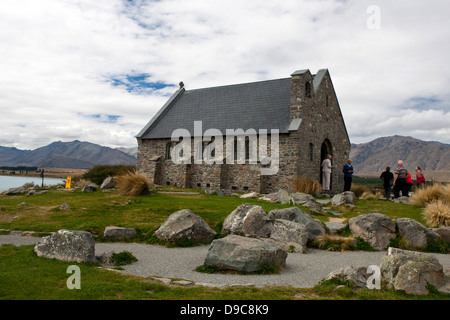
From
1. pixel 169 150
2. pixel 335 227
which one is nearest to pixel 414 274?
pixel 335 227

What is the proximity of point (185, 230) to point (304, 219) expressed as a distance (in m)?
3.88

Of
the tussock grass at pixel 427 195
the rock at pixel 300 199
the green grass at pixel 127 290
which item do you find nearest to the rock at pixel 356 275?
the green grass at pixel 127 290

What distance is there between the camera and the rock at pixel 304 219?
35.3ft

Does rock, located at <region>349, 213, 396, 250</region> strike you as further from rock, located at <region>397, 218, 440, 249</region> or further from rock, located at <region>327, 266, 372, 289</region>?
rock, located at <region>327, 266, 372, 289</region>

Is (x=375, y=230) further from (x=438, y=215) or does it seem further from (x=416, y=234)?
(x=438, y=215)

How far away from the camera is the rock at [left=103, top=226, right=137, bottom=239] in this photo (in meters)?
10.8

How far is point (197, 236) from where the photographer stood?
1048 centimetres

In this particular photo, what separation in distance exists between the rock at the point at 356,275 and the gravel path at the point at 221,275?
646 mm

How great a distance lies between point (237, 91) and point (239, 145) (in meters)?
6.05

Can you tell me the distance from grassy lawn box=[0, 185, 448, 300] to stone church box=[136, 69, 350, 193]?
7416 mm

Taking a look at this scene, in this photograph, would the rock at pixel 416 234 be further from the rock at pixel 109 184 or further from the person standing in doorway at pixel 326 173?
the rock at pixel 109 184

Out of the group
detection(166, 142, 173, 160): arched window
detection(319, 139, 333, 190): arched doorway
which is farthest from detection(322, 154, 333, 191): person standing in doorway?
detection(166, 142, 173, 160): arched window
